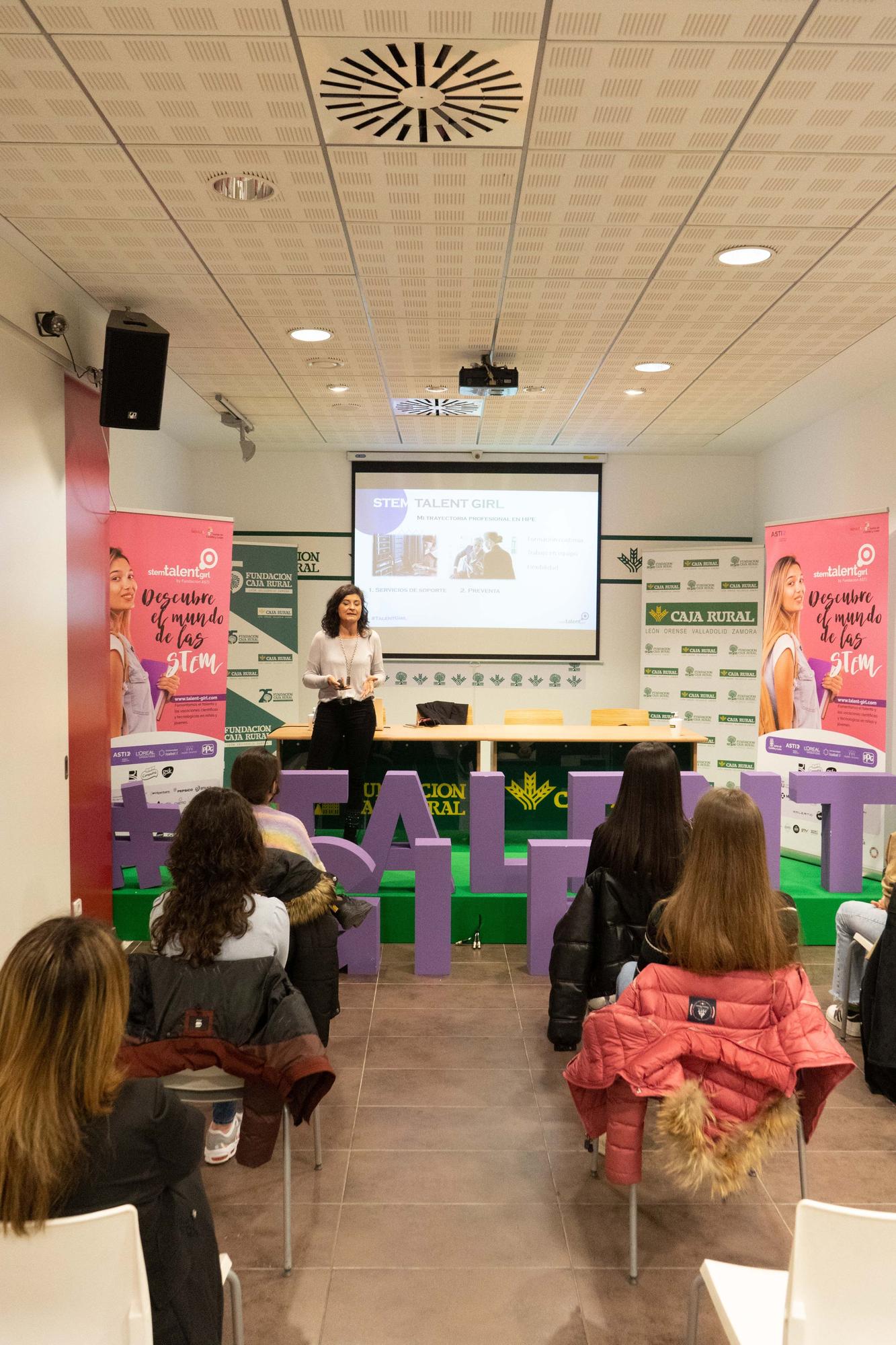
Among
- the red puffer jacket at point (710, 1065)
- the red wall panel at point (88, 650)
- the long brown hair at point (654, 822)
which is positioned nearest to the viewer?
the red puffer jacket at point (710, 1065)

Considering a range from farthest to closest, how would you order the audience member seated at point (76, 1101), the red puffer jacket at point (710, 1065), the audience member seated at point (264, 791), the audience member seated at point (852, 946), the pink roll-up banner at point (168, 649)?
the pink roll-up banner at point (168, 649)
the audience member seated at point (852, 946)
the audience member seated at point (264, 791)
the red puffer jacket at point (710, 1065)
the audience member seated at point (76, 1101)

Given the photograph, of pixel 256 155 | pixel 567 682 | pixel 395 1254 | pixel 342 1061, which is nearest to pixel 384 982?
pixel 342 1061

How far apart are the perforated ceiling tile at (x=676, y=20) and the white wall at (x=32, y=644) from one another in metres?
2.66

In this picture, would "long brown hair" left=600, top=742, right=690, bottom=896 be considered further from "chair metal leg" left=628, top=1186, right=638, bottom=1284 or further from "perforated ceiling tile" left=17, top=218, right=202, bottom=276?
"perforated ceiling tile" left=17, top=218, right=202, bottom=276

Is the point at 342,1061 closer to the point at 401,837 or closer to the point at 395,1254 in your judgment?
the point at 395,1254

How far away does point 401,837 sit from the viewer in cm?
598

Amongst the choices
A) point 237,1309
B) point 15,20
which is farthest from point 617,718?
point 15,20

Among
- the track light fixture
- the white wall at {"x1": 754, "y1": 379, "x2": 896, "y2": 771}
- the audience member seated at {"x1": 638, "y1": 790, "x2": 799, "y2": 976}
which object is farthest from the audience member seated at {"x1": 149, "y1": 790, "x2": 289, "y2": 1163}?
the track light fixture

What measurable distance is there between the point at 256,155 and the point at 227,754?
588 centimetres

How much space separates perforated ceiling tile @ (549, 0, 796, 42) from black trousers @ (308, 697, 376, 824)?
384 cm

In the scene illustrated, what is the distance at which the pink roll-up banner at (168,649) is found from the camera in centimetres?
549

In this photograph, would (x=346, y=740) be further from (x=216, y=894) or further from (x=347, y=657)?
(x=216, y=894)

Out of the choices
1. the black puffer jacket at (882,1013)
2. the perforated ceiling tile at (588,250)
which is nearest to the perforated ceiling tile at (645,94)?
the perforated ceiling tile at (588,250)

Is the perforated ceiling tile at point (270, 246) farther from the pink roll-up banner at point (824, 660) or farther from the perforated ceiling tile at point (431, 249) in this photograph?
the pink roll-up banner at point (824, 660)
